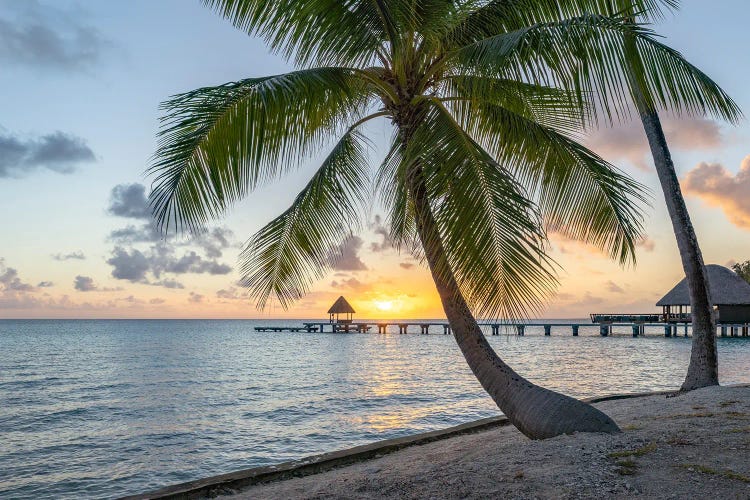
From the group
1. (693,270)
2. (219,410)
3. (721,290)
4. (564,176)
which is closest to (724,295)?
(721,290)

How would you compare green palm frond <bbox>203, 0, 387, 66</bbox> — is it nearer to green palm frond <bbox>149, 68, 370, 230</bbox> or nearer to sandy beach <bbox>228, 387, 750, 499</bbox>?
green palm frond <bbox>149, 68, 370, 230</bbox>

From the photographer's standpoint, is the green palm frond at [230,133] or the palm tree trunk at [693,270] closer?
the green palm frond at [230,133]

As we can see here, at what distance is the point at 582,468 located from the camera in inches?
167

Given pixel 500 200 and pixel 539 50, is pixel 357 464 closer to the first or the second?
pixel 500 200

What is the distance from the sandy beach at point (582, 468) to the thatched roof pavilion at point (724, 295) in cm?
4416

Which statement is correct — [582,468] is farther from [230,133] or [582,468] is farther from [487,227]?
[230,133]

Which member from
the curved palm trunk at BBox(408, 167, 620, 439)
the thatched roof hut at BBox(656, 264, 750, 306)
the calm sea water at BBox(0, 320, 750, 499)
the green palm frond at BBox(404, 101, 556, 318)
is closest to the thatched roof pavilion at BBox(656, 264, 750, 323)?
the thatched roof hut at BBox(656, 264, 750, 306)

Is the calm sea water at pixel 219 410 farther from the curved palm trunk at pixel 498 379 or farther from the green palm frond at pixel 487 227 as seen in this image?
the green palm frond at pixel 487 227

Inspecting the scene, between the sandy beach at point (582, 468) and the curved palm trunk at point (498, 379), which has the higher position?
the curved palm trunk at point (498, 379)

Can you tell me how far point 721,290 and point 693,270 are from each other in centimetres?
4269

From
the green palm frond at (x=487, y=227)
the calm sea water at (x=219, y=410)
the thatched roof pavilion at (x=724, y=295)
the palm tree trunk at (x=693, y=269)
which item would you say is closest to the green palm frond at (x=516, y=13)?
the green palm frond at (x=487, y=227)

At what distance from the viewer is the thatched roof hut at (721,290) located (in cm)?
4412

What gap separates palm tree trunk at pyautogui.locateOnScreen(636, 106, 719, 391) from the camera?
9.13 m

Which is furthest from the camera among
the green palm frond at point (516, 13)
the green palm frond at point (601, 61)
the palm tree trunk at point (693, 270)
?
the palm tree trunk at point (693, 270)
